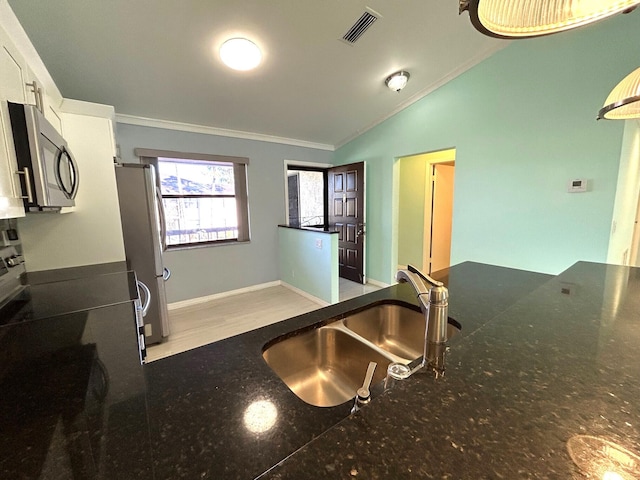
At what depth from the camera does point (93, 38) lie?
1963mm

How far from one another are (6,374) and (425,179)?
16.7 ft

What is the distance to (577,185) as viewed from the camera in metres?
2.35

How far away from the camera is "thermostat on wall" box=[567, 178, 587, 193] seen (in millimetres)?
2320

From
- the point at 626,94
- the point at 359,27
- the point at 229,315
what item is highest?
the point at 359,27

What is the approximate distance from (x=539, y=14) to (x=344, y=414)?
1222mm

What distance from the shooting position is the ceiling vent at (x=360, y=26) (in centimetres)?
205

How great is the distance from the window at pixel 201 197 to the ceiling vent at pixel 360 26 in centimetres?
213

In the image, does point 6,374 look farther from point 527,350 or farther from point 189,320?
point 189,320

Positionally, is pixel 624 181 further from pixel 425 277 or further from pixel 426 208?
pixel 425 277

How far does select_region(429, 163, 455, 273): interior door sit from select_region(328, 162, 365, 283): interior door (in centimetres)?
145

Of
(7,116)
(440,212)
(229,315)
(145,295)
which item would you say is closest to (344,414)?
(7,116)

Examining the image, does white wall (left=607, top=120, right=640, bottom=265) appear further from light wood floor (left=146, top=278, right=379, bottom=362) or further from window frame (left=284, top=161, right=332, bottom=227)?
window frame (left=284, top=161, right=332, bottom=227)

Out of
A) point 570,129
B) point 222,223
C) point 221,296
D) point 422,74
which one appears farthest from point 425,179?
point 221,296

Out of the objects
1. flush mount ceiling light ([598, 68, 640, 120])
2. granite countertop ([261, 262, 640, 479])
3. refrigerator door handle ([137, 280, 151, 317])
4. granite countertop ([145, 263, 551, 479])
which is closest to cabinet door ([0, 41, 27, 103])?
granite countertop ([145, 263, 551, 479])
